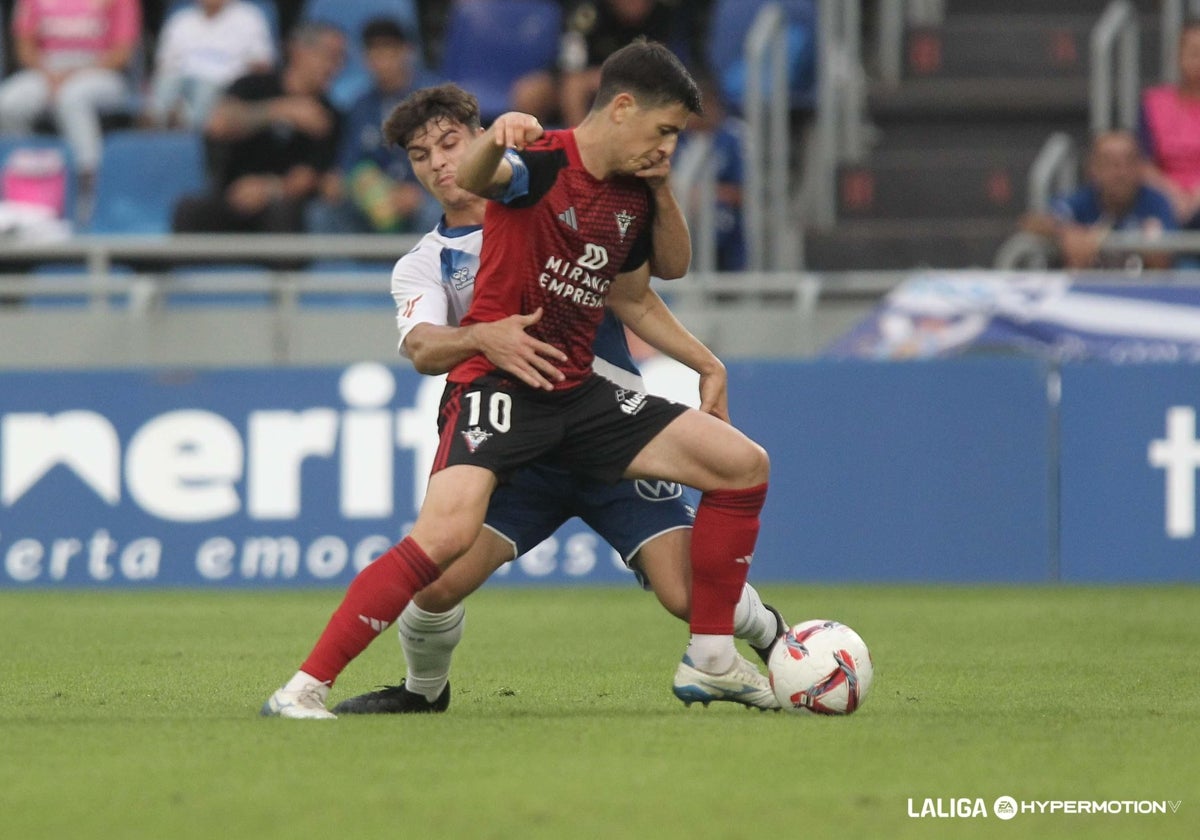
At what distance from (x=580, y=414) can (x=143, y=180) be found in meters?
9.40

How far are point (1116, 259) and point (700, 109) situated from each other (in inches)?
286

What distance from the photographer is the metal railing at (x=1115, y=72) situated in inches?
553

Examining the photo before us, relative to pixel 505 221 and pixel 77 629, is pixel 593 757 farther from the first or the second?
pixel 77 629

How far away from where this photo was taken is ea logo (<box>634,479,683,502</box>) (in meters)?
6.10

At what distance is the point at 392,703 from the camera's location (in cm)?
616

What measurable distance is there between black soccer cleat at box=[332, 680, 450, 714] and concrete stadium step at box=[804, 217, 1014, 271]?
872 centimetres

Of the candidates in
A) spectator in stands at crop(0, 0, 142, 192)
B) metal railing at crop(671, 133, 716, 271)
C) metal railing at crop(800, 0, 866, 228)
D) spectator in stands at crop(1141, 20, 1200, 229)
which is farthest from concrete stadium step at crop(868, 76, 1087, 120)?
spectator in stands at crop(0, 0, 142, 192)

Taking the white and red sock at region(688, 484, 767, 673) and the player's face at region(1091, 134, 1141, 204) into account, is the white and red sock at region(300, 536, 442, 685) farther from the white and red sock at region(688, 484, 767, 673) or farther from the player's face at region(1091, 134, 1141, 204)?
the player's face at region(1091, 134, 1141, 204)

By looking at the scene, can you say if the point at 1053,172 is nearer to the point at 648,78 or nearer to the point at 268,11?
the point at 268,11

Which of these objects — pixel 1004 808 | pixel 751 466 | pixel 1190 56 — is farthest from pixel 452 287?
pixel 1190 56

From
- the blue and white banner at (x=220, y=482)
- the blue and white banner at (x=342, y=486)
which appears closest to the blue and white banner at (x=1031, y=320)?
the blue and white banner at (x=342, y=486)

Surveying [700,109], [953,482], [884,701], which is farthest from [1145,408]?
[700,109]

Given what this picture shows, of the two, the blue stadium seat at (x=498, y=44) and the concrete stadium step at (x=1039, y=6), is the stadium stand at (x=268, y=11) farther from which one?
the concrete stadium step at (x=1039, y=6)

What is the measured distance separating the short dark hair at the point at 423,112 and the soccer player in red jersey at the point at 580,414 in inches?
19.1
